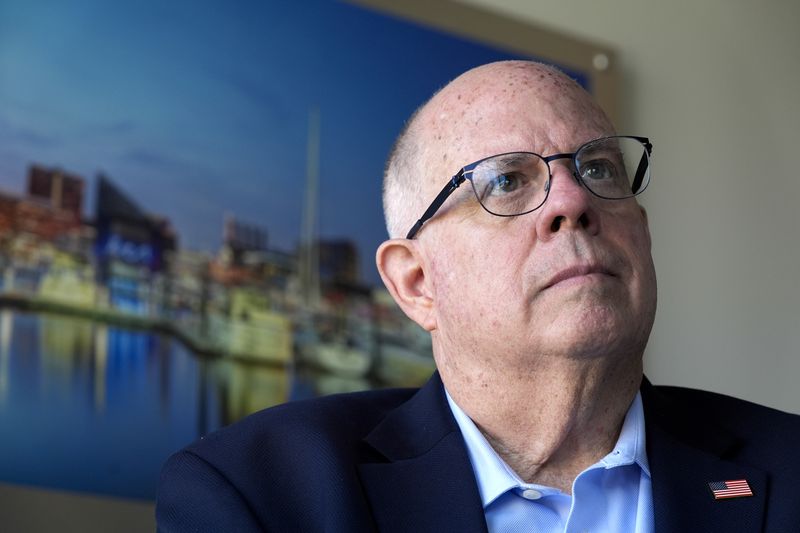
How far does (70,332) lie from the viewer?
1.98 metres

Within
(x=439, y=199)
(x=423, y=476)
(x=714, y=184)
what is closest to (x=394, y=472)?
(x=423, y=476)

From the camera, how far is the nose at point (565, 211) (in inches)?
51.1

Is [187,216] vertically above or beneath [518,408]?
above

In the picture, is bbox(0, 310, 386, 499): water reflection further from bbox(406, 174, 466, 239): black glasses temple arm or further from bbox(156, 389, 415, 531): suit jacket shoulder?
bbox(406, 174, 466, 239): black glasses temple arm

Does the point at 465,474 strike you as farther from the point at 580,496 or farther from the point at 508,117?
the point at 508,117

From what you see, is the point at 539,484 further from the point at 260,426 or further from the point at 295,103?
the point at 295,103

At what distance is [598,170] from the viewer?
1.41 metres

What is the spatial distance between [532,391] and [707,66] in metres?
2.34

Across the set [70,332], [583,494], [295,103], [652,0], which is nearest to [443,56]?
[295,103]

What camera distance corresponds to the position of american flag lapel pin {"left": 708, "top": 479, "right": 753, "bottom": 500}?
4.40 ft

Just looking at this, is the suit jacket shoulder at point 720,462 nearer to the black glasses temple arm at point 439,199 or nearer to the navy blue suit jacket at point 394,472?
the navy blue suit jacket at point 394,472

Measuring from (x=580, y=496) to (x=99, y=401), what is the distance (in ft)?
3.75

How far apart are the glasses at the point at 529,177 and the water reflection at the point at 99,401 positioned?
96cm

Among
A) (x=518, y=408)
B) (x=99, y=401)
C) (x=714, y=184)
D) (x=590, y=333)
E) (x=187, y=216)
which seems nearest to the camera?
(x=590, y=333)
